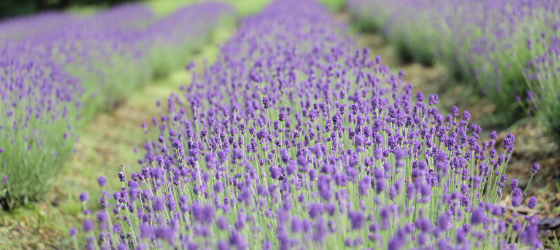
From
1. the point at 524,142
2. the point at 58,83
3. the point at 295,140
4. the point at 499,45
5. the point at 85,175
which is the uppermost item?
the point at 499,45

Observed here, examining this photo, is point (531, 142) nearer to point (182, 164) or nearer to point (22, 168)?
point (182, 164)

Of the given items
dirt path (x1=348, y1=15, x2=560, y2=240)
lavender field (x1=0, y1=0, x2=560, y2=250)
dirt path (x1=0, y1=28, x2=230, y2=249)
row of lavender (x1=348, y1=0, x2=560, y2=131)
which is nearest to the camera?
lavender field (x1=0, y1=0, x2=560, y2=250)

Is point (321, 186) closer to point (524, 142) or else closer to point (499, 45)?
point (524, 142)

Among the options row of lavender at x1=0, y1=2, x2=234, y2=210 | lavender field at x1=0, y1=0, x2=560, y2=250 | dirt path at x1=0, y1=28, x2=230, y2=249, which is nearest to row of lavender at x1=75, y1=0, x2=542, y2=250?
lavender field at x1=0, y1=0, x2=560, y2=250

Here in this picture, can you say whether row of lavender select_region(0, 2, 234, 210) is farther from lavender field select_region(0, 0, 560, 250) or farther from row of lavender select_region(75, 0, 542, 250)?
row of lavender select_region(75, 0, 542, 250)

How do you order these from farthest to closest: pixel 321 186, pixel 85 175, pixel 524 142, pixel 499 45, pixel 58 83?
pixel 58 83
pixel 499 45
pixel 85 175
pixel 524 142
pixel 321 186

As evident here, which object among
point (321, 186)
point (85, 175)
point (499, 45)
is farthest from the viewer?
point (499, 45)

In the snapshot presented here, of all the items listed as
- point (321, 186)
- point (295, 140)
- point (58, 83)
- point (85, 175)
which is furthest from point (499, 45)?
point (58, 83)

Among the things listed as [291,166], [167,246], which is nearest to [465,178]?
[291,166]
